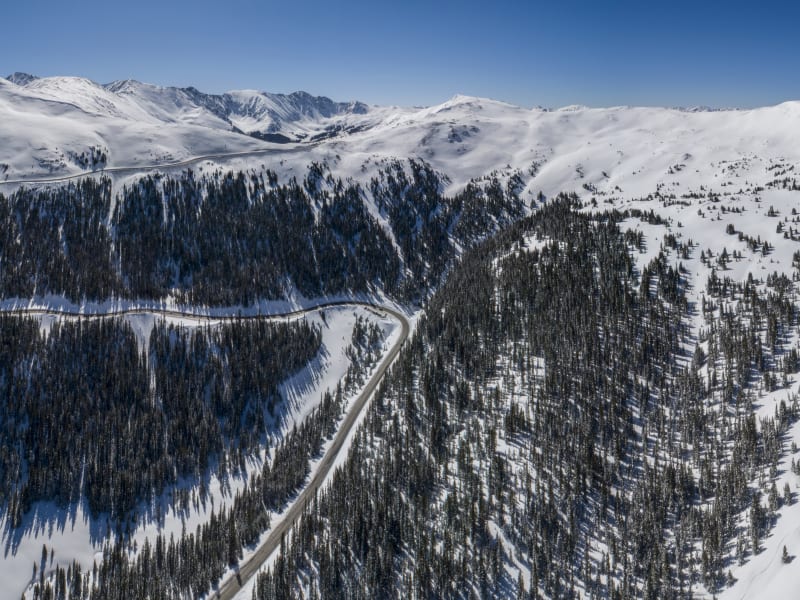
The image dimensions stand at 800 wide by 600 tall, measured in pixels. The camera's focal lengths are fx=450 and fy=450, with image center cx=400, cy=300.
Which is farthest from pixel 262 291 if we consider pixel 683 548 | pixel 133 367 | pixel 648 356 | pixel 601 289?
pixel 683 548

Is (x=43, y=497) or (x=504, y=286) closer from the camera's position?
(x=43, y=497)

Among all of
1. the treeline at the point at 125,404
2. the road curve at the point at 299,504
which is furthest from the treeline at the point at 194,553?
the treeline at the point at 125,404

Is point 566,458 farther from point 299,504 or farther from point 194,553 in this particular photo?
point 194,553

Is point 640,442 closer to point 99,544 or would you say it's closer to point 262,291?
point 99,544

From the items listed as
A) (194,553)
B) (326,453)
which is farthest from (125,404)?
(326,453)

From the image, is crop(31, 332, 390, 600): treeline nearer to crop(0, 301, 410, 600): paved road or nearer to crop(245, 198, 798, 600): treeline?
crop(0, 301, 410, 600): paved road

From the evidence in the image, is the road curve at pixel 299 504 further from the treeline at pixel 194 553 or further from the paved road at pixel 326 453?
the treeline at pixel 194 553

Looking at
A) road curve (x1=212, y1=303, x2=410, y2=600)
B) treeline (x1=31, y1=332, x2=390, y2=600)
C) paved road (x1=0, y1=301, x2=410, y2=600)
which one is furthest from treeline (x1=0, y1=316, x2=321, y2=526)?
road curve (x1=212, y1=303, x2=410, y2=600)
